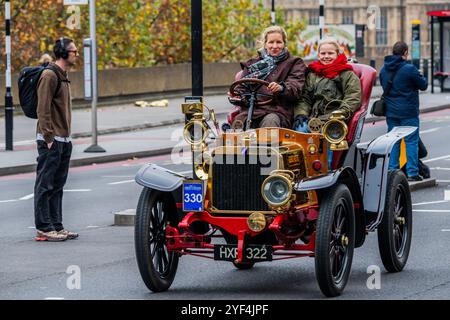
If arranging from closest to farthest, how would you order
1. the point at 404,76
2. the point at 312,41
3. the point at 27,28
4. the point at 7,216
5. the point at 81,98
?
the point at 7,216 < the point at 404,76 < the point at 81,98 < the point at 27,28 < the point at 312,41

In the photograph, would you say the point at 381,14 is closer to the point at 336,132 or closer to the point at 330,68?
the point at 330,68

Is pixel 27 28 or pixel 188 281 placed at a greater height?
pixel 27 28

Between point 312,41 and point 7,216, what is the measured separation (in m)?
45.1

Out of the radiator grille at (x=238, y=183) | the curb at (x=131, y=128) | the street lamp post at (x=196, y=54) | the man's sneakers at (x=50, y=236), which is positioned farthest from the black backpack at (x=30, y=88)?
the curb at (x=131, y=128)

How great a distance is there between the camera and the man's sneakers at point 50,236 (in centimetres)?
1325

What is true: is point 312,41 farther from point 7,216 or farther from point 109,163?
Answer: point 7,216

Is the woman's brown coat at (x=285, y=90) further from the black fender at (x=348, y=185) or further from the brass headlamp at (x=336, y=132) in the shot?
the black fender at (x=348, y=185)

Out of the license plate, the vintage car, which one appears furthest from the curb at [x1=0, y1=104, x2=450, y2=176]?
the license plate

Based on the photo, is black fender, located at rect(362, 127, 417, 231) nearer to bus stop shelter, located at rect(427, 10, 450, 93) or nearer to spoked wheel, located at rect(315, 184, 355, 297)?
spoked wheel, located at rect(315, 184, 355, 297)

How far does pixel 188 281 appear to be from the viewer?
10.6 meters

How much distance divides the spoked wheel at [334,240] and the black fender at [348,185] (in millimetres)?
107

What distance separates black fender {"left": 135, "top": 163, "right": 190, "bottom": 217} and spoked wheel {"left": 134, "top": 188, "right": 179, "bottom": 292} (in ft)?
0.26

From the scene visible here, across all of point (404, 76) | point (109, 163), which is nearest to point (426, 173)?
point (404, 76)

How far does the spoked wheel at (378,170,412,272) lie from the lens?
1077 centimetres
